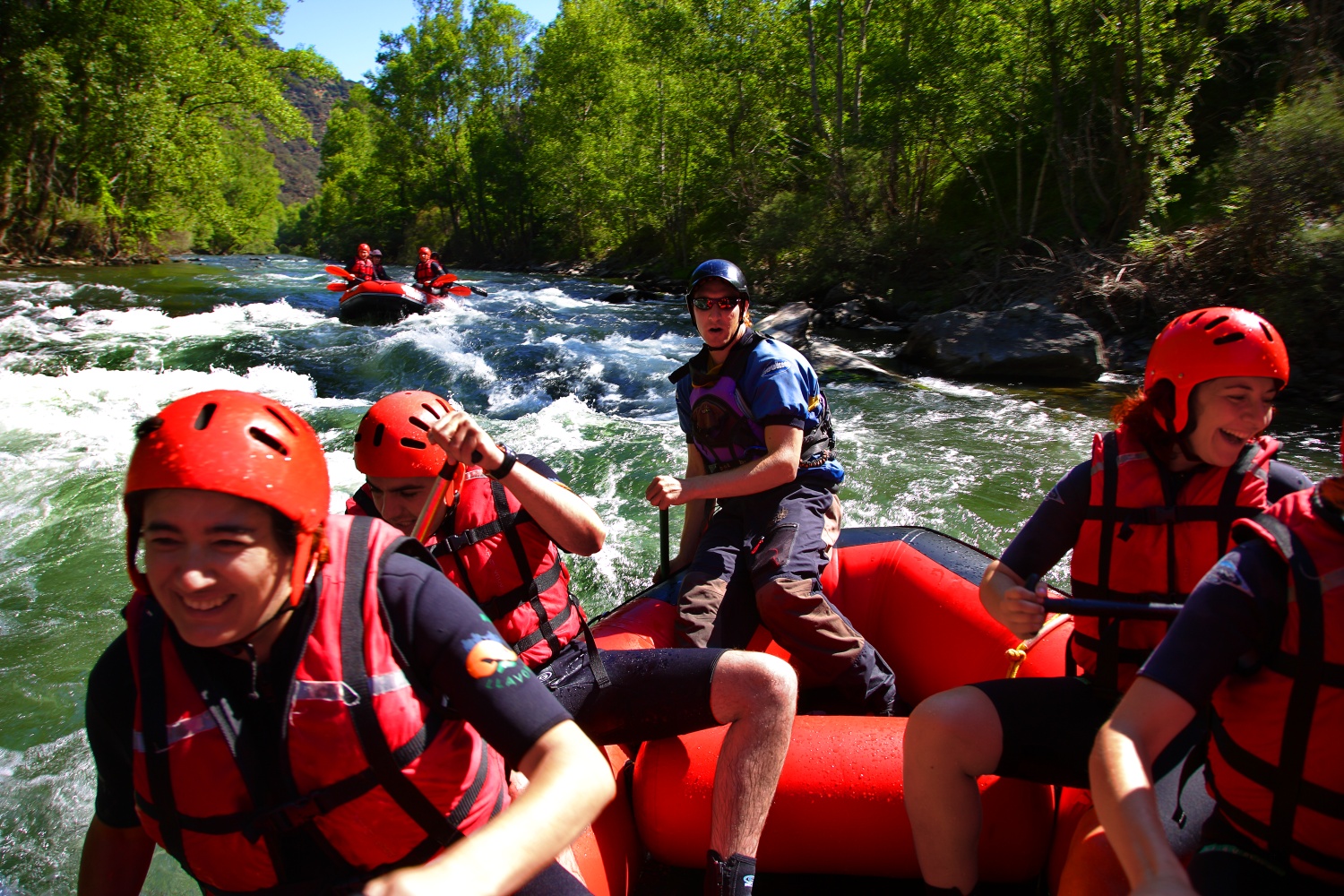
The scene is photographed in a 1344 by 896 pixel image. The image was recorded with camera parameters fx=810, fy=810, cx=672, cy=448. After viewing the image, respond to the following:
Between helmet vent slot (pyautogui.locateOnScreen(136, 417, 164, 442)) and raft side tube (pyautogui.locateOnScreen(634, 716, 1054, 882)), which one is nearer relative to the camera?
helmet vent slot (pyautogui.locateOnScreen(136, 417, 164, 442))

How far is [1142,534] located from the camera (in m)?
2.06

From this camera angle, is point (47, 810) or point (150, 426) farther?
point (47, 810)

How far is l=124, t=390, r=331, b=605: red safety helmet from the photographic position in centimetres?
129

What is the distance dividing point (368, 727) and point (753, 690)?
1.07 meters

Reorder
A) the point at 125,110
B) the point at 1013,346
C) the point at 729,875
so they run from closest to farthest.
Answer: the point at 729,875 < the point at 1013,346 < the point at 125,110

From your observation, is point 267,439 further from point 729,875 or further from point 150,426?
point 729,875

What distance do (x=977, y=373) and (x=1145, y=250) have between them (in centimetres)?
313

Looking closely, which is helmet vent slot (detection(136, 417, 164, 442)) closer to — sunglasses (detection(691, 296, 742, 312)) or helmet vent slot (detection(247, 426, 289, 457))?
helmet vent slot (detection(247, 426, 289, 457))

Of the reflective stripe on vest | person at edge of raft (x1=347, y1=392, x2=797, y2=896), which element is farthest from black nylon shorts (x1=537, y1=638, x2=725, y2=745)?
the reflective stripe on vest

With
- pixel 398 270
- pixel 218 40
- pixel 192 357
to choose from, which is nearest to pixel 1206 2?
pixel 192 357

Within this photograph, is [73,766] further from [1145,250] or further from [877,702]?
[1145,250]

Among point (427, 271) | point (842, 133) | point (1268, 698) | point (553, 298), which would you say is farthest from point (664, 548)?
point (553, 298)

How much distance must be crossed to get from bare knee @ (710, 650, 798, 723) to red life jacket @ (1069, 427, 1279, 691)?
77cm

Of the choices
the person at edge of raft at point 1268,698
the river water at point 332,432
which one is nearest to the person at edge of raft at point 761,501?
the person at edge of raft at point 1268,698
